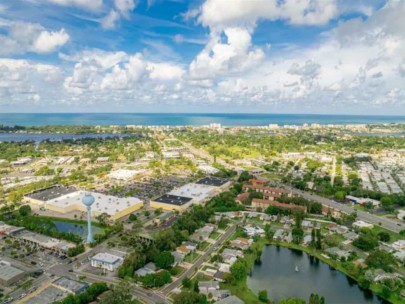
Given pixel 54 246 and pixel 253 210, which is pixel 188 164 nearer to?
pixel 253 210

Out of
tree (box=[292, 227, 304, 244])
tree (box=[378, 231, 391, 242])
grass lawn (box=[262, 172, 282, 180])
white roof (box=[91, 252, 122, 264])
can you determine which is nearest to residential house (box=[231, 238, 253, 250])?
tree (box=[292, 227, 304, 244])

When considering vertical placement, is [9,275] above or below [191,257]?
above

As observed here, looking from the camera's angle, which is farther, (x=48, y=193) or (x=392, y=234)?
(x=48, y=193)

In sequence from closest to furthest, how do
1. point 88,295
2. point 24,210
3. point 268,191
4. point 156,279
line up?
point 88,295 → point 156,279 → point 24,210 → point 268,191

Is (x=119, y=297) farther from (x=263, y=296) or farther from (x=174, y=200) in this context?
(x=174, y=200)

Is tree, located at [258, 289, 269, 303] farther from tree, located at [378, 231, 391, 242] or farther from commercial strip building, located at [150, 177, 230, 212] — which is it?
commercial strip building, located at [150, 177, 230, 212]

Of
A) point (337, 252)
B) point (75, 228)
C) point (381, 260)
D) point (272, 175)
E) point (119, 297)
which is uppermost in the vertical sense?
point (119, 297)

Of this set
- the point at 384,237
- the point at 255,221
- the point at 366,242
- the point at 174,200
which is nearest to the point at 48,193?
the point at 174,200
